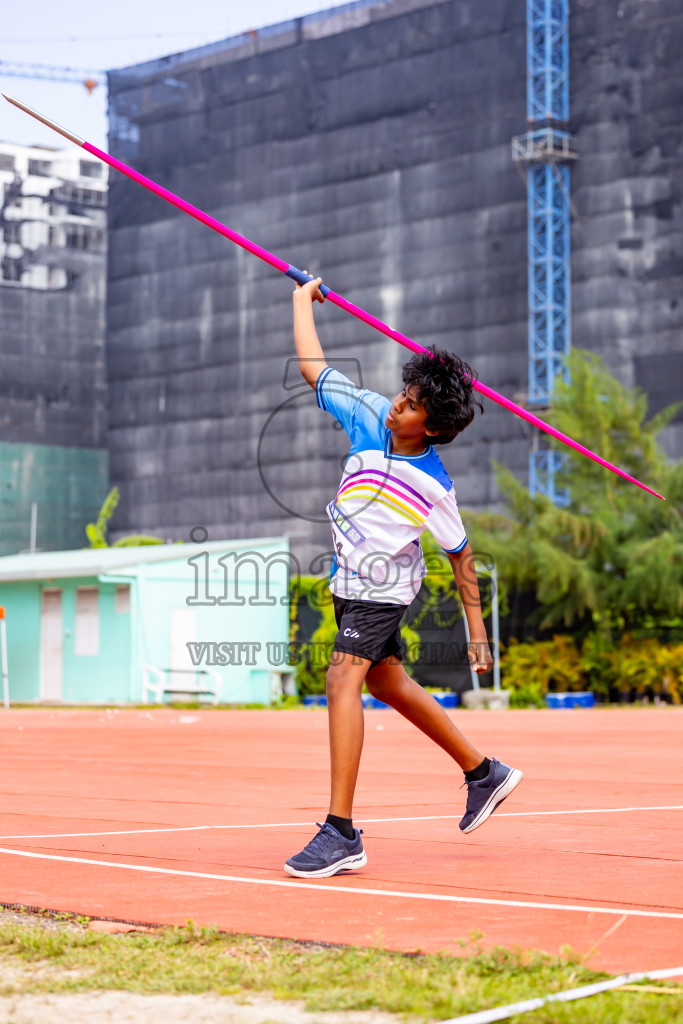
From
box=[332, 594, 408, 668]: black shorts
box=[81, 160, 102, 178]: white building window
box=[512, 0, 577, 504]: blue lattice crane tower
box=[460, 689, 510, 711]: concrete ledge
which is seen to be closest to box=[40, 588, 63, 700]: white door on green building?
box=[460, 689, 510, 711]: concrete ledge

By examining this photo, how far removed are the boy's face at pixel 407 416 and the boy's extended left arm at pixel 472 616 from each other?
545mm

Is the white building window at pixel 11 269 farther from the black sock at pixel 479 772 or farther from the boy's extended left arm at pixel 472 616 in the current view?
the black sock at pixel 479 772

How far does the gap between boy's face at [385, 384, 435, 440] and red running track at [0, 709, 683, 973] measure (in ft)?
4.86

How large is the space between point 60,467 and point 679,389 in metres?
35.8

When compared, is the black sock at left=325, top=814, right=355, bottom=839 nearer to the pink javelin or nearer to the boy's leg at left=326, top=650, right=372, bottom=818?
the boy's leg at left=326, top=650, right=372, bottom=818

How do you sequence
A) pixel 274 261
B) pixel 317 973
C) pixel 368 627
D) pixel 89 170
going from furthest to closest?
pixel 89 170 < pixel 274 261 < pixel 368 627 < pixel 317 973

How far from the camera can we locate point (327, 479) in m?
59.0

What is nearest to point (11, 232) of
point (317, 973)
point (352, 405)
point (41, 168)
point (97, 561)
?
point (41, 168)

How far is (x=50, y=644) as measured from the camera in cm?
2841

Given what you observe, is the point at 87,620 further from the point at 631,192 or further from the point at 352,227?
the point at 352,227

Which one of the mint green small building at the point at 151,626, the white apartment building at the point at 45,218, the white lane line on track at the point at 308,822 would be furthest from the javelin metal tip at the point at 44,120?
the white apartment building at the point at 45,218

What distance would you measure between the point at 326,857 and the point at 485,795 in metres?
0.93

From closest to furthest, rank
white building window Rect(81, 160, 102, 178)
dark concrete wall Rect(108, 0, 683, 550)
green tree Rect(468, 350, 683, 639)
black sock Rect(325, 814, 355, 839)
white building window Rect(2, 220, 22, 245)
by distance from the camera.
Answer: black sock Rect(325, 814, 355, 839), green tree Rect(468, 350, 683, 639), dark concrete wall Rect(108, 0, 683, 550), white building window Rect(2, 220, 22, 245), white building window Rect(81, 160, 102, 178)

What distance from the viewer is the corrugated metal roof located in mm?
26750
